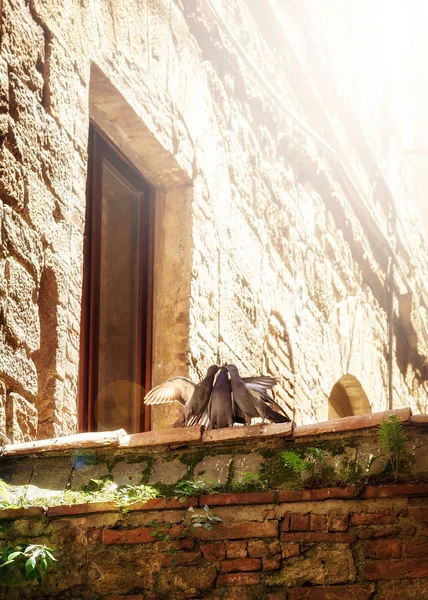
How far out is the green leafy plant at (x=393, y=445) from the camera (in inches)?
134

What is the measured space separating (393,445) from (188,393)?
134cm

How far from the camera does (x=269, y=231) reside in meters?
7.49

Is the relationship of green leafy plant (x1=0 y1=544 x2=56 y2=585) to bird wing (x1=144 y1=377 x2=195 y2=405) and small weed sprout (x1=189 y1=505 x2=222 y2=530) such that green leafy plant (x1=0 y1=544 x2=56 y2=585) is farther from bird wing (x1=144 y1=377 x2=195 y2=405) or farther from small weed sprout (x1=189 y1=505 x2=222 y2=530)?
bird wing (x1=144 y1=377 x2=195 y2=405)

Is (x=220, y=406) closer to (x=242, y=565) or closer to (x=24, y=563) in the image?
(x=242, y=565)

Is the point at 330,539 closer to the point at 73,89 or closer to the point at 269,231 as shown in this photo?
the point at 73,89

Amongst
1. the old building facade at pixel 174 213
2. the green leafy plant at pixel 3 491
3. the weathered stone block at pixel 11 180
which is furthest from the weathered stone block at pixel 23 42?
the green leafy plant at pixel 3 491

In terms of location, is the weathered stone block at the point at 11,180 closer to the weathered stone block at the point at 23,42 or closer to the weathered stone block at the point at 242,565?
the weathered stone block at the point at 23,42

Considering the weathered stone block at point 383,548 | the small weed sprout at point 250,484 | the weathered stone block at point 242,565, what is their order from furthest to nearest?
the small weed sprout at point 250,484
the weathered stone block at point 242,565
the weathered stone block at point 383,548

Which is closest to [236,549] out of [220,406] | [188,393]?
[220,406]

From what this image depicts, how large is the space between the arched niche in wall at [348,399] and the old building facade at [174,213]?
0.06 feet

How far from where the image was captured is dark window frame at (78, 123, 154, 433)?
5.22 meters

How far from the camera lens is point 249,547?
Result: 135 inches

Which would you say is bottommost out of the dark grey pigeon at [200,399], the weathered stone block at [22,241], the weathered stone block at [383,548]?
the weathered stone block at [383,548]

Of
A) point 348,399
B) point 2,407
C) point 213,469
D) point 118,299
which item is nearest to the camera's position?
point 213,469
